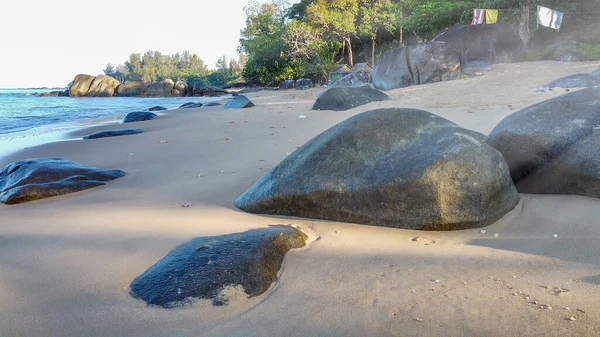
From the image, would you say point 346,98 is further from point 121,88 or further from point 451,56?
point 121,88

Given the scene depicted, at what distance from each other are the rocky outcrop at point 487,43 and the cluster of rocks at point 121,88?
3453cm

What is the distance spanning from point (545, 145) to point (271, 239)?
76.9 inches

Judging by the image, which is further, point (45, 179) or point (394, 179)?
point (45, 179)

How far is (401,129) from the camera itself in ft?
8.98

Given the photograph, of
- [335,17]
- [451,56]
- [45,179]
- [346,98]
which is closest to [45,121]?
[346,98]

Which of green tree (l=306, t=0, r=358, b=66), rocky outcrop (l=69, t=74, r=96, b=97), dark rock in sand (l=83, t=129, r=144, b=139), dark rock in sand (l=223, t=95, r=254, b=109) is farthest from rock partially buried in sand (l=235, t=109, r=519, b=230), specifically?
rocky outcrop (l=69, t=74, r=96, b=97)

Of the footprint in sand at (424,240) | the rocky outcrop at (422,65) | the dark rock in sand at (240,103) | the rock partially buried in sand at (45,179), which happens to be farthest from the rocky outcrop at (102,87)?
the footprint in sand at (424,240)

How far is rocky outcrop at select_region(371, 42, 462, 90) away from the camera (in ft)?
43.1

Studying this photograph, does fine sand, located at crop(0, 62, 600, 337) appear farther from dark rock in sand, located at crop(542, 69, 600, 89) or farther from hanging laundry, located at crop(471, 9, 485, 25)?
hanging laundry, located at crop(471, 9, 485, 25)

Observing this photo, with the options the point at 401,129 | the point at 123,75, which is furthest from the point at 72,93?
the point at 123,75

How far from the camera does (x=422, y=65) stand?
1339cm

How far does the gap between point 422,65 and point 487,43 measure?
3826 millimetres

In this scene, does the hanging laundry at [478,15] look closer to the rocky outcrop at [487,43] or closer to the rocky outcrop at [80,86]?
the rocky outcrop at [487,43]

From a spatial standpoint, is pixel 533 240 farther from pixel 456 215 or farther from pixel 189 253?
pixel 189 253
